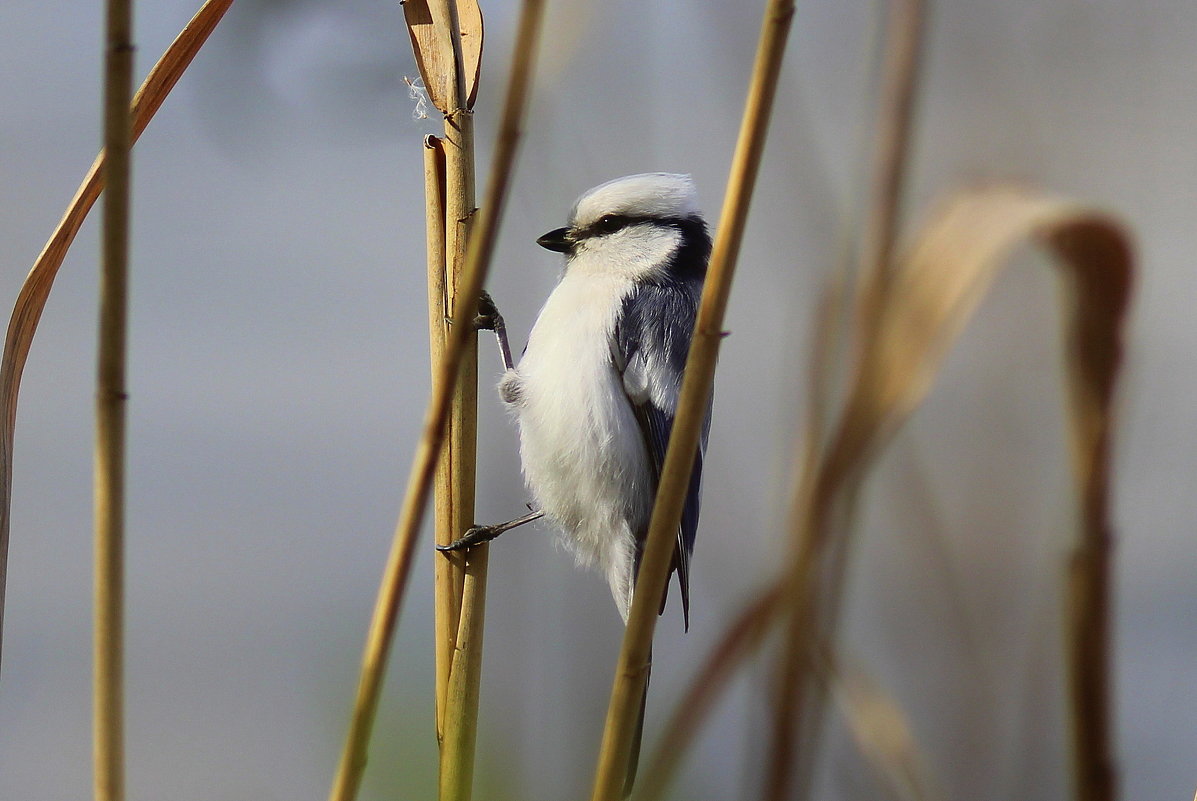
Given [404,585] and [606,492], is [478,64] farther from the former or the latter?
[606,492]

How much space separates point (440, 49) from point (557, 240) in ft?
3.48

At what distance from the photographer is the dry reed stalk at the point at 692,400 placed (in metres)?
0.63

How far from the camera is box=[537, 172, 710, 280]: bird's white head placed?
206cm

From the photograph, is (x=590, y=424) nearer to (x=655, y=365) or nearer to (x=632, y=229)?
(x=655, y=365)

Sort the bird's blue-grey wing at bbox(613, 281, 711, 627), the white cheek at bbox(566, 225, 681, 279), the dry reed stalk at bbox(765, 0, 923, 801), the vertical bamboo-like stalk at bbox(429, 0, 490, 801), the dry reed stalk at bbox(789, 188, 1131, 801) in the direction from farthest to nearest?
1. the white cheek at bbox(566, 225, 681, 279)
2. the bird's blue-grey wing at bbox(613, 281, 711, 627)
3. the vertical bamboo-like stalk at bbox(429, 0, 490, 801)
4. the dry reed stalk at bbox(765, 0, 923, 801)
5. the dry reed stalk at bbox(789, 188, 1131, 801)

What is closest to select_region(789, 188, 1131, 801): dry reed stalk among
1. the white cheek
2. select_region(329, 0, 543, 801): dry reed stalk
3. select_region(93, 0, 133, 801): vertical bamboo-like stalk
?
select_region(329, 0, 543, 801): dry reed stalk

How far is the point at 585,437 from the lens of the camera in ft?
6.02

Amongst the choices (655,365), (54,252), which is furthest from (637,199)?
(54,252)

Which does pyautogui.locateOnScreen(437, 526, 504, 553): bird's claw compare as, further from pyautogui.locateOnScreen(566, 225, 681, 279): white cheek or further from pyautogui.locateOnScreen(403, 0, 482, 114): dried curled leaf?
pyautogui.locateOnScreen(566, 225, 681, 279): white cheek

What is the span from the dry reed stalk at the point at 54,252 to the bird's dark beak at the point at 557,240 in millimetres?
1230

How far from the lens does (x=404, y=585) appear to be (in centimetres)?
67

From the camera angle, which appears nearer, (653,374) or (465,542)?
(465,542)

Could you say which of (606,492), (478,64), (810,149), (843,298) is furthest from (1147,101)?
(606,492)

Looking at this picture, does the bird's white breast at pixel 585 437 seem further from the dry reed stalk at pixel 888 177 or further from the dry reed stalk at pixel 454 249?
the dry reed stalk at pixel 888 177
